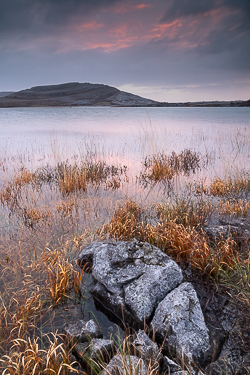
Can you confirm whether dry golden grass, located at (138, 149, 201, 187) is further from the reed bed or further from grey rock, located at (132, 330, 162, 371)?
grey rock, located at (132, 330, 162, 371)

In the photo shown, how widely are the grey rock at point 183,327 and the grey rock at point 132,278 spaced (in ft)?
0.62

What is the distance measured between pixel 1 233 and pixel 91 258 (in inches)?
80.6

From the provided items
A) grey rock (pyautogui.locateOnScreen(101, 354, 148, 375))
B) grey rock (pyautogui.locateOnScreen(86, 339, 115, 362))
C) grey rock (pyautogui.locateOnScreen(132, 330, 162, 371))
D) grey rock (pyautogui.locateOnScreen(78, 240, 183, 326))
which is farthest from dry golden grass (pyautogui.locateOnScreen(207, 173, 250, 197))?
grey rock (pyautogui.locateOnScreen(101, 354, 148, 375))

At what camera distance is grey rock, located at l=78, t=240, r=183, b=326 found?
272cm

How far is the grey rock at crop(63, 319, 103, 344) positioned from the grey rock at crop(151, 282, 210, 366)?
1.96 feet

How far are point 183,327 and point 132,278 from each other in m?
0.85

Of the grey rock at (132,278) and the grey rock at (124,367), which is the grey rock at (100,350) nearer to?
the grey rock at (124,367)

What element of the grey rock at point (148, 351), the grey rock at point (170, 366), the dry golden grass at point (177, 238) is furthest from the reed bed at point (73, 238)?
the grey rock at point (170, 366)

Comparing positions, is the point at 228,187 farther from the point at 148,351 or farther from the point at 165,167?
the point at 148,351

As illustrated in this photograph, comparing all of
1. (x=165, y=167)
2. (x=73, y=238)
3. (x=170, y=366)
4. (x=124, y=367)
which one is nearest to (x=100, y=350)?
(x=124, y=367)

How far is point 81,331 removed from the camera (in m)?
2.43

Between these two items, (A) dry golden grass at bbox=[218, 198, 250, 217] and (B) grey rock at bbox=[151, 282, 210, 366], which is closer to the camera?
(B) grey rock at bbox=[151, 282, 210, 366]

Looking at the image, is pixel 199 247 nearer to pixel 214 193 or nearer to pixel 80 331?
pixel 80 331

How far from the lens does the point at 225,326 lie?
101 inches
